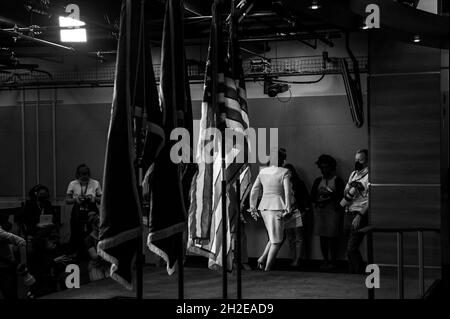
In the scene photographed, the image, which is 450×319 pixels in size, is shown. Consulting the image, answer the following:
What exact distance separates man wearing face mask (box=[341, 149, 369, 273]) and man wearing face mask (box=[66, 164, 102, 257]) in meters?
3.60

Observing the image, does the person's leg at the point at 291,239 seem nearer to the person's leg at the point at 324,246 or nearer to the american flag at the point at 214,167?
the person's leg at the point at 324,246

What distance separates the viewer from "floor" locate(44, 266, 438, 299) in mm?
6211

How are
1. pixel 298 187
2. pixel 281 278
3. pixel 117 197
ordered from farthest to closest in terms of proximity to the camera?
pixel 298 187, pixel 281 278, pixel 117 197

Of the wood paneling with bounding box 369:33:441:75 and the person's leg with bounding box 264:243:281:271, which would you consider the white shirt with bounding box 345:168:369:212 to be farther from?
the wood paneling with bounding box 369:33:441:75

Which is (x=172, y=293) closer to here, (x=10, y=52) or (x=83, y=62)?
(x=10, y=52)

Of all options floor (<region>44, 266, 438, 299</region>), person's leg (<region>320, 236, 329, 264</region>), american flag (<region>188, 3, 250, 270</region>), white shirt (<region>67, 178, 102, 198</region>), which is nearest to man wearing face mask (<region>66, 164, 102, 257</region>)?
white shirt (<region>67, 178, 102, 198</region>)

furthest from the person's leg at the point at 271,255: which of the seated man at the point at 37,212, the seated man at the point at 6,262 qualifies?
the seated man at the point at 6,262

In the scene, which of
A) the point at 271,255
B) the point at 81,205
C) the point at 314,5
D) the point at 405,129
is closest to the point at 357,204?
the point at 271,255

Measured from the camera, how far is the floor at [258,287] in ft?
20.4

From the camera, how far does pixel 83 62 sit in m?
12.2

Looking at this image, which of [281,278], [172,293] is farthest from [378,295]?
[172,293]
